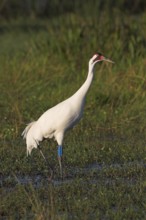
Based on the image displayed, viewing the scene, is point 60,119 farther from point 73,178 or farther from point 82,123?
point 82,123

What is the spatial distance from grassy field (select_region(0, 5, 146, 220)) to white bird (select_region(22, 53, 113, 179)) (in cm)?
24

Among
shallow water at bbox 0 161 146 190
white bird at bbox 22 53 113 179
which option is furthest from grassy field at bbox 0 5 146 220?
white bird at bbox 22 53 113 179

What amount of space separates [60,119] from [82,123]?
193 centimetres

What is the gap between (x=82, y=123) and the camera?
33.0 ft

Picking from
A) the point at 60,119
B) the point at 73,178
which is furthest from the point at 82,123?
the point at 73,178

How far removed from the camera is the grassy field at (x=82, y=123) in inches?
261

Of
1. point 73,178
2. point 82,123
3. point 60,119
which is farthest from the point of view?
point 82,123

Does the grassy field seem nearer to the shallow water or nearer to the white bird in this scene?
the shallow water

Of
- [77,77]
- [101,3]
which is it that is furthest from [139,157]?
[101,3]

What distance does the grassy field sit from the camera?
6.62 meters

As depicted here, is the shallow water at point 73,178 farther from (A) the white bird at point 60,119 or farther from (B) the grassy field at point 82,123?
(A) the white bird at point 60,119

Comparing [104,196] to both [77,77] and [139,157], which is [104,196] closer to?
[139,157]

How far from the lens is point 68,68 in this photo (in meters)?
13.0

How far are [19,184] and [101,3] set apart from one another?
1337cm
